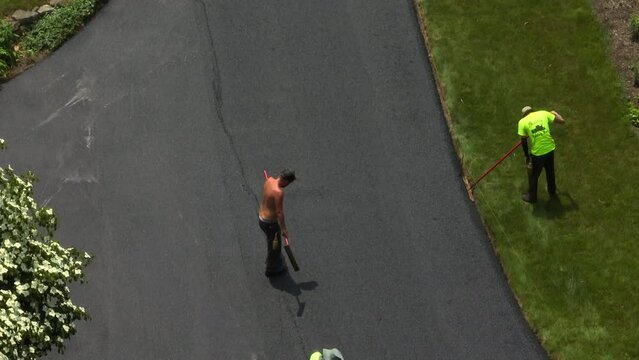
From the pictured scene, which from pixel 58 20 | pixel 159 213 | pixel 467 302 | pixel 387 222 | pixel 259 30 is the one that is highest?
pixel 58 20

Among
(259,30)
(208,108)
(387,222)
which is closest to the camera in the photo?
(387,222)

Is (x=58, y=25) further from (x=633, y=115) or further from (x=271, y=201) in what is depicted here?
(x=633, y=115)

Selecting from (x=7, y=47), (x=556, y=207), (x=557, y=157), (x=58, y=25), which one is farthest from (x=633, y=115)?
(x=7, y=47)

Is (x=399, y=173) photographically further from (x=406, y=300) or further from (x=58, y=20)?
(x=58, y=20)

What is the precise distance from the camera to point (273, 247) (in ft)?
41.7

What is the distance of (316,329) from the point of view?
1250cm

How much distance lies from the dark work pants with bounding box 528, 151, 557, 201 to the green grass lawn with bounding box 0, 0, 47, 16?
9240 millimetres

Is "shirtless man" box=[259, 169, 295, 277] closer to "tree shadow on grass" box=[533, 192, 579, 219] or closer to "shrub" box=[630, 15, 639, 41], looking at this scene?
"tree shadow on grass" box=[533, 192, 579, 219]

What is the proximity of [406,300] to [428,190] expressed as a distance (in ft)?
6.37

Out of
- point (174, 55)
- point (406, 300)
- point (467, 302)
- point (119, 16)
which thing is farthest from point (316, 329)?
point (119, 16)

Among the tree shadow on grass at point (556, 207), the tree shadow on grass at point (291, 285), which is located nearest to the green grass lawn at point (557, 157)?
the tree shadow on grass at point (556, 207)

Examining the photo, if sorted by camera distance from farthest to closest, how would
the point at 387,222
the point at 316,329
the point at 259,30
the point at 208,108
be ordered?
1. the point at 259,30
2. the point at 208,108
3. the point at 387,222
4. the point at 316,329

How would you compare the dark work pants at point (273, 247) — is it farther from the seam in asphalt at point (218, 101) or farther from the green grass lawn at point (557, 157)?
the green grass lawn at point (557, 157)

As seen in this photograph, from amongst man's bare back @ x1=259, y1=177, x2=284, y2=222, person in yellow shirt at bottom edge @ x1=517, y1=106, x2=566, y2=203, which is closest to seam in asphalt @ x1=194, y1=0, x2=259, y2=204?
man's bare back @ x1=259, y1=177, x2=284, y2=222
